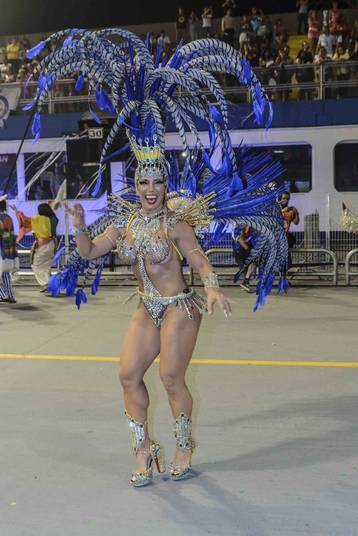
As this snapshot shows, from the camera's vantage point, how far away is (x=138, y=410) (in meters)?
3.93

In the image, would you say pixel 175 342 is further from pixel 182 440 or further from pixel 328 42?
pixel 328 42

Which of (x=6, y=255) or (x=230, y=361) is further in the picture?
(x=6, y=255)

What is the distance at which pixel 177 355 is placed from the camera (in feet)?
12.8

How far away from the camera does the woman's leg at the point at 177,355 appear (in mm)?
3889

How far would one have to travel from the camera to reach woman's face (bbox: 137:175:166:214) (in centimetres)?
392

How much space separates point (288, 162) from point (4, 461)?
13.0m

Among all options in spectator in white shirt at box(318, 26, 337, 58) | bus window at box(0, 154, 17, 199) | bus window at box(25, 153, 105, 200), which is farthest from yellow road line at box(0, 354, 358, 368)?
spectator in white shirt at box(318, 26, 337, 58)

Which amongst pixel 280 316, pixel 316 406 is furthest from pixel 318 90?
pixel 316 406

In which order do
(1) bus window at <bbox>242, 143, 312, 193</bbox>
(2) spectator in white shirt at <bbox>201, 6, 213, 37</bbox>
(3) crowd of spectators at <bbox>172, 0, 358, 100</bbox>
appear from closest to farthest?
(3) crowd of spectators at <bbox>172, 0, 358, 100</bbox>, (1) bus window at <bbox>242, 143, 312, 193</bbox>, (2) spectator in white shirt at <bbox>201, 6, 213, 37</bbox>

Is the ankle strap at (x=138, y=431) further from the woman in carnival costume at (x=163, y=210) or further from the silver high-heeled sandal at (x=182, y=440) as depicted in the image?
the silver high-heeled sandal at (x=182, y=440)

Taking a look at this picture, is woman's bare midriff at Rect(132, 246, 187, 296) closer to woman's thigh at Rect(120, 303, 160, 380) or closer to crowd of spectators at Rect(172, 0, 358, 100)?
woman's thigh at Rect(120, 303, 160, 380)

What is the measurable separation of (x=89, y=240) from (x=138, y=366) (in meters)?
0.80

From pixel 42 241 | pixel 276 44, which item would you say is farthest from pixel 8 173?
pixel 276 44

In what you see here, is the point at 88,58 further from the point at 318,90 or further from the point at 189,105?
the point at 318,90
